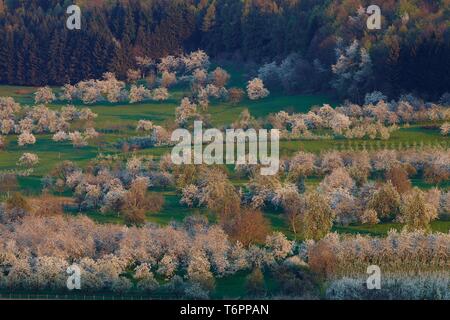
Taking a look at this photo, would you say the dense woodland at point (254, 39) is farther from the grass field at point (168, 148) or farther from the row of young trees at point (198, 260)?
the row of young trees at point (198, 260)

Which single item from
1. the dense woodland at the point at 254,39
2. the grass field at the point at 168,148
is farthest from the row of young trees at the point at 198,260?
the dense woodland at the point at 254,39

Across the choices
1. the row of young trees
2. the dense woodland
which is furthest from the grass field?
the row of young trees

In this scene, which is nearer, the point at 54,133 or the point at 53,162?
the point at 53,162

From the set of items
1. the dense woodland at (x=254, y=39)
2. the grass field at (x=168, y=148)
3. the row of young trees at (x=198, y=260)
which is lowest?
the row of young trees at (x=198, y=260)

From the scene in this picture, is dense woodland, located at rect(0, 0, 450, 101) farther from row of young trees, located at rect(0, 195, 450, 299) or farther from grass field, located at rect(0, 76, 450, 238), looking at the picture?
row of young trees, located at rect(0, 195, 450, 299)

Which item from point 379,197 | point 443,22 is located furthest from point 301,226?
point 443,22

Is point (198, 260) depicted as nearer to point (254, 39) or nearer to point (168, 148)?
point (168, 148)

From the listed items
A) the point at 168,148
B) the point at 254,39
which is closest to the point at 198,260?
the point at 168,148

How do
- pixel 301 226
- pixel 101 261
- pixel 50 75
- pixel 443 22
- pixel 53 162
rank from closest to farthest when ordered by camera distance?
pixel 101 261 < pixel 301 226 < pixel 53 162 < pixel 443 22 < pixel 50 75

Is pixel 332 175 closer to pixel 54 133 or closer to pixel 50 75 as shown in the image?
pixel 54 133
